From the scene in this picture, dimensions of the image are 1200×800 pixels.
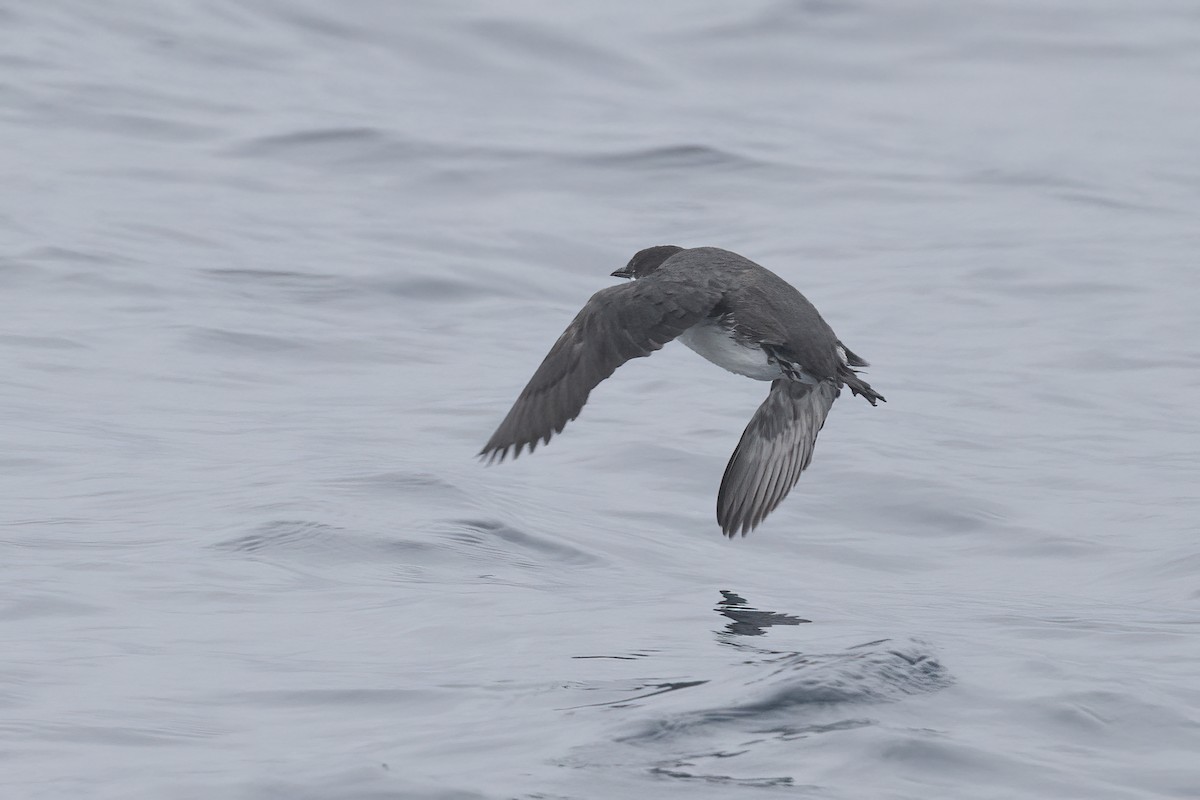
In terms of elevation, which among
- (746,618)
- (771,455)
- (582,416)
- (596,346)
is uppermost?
(596,346)

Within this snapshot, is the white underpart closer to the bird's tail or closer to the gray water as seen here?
the bird's tail

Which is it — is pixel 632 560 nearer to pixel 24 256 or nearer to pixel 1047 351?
pixel 1047 351

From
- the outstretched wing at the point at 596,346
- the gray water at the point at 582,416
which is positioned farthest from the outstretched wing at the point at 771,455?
the outstretched wing at the point at 596,346

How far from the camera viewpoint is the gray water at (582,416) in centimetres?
594

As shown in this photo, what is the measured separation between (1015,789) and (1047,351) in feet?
24.1

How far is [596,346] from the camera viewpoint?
6855 millimetres

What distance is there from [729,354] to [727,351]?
0.02m

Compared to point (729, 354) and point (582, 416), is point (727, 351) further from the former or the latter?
point (582, 416)

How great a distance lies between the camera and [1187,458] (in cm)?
1059

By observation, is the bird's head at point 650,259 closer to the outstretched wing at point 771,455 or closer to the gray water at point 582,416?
the outstretched wing at point 771,455

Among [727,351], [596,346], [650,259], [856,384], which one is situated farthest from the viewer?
[650,259]

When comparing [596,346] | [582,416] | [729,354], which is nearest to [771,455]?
[729,354]

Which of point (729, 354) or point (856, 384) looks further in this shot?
point (729, 354)

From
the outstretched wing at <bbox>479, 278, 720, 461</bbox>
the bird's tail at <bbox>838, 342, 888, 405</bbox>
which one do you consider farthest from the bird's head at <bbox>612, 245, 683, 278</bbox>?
the bird's tail at <bbox>838, 342, 888, 405</bbox>
